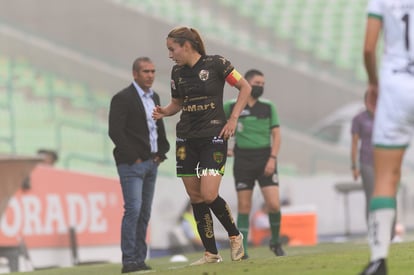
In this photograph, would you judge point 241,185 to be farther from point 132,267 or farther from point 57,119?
point 57,119

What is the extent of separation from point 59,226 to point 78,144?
137 inches

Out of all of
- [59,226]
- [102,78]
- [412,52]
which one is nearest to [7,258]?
[59,226]

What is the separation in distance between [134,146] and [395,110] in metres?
4.49

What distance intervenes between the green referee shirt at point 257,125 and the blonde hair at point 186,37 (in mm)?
2984

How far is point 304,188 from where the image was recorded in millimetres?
17984

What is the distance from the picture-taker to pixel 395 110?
5.82 metres

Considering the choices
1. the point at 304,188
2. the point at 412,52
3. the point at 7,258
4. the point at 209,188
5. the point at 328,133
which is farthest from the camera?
the point at 328,133

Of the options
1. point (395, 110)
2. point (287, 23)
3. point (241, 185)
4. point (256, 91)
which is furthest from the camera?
point (287, 23)

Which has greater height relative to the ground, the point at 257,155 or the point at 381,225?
the point at 257,155

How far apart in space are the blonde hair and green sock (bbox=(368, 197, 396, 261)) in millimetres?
2858

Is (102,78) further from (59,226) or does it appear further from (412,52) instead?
(412,52)

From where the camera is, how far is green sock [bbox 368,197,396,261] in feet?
19.3

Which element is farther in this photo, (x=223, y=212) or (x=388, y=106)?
(x=223, y=212)

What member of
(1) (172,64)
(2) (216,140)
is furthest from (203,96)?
(1) (172,64)
